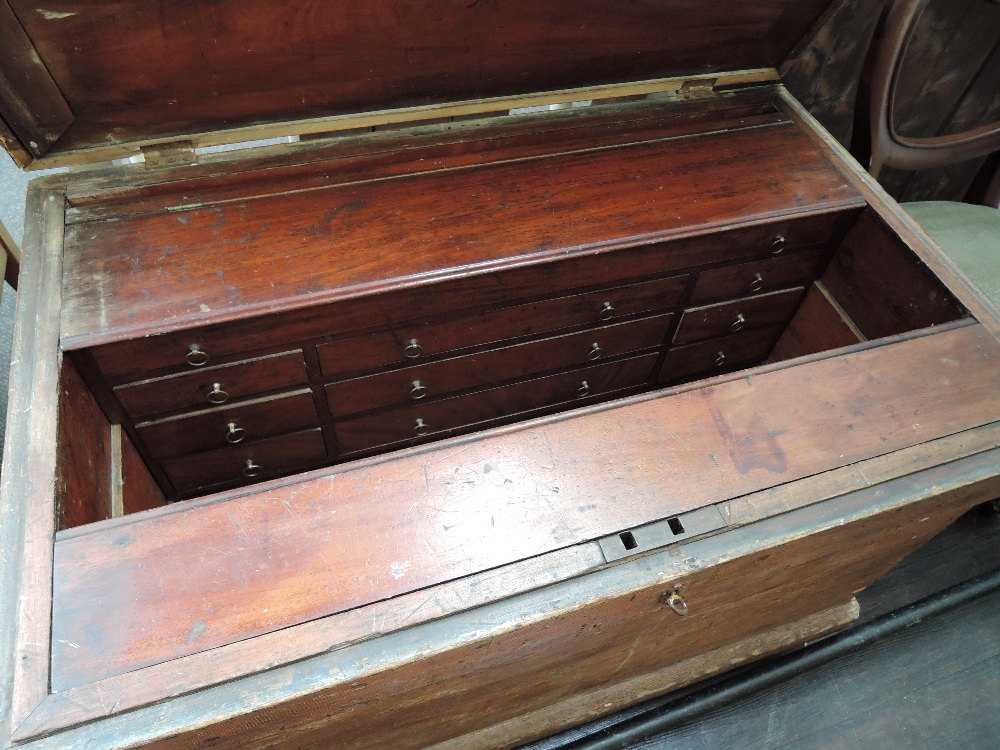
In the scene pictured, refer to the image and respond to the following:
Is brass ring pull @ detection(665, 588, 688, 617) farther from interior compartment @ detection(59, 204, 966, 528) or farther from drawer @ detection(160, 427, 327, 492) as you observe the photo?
drawer @ detection(160, 427, 327, 492)

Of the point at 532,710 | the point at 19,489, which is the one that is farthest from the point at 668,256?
the point at 19,489

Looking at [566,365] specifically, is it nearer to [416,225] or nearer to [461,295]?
[461,295]

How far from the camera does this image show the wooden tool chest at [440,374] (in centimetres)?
97

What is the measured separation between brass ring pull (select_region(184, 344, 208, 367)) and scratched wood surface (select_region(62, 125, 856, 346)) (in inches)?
2.8

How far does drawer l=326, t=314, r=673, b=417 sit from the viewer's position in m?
1.61

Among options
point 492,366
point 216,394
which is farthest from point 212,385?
point 492,366

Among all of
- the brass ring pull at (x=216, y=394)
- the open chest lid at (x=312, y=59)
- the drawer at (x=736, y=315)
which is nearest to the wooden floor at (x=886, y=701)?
the drawer at (x=736, y=315)

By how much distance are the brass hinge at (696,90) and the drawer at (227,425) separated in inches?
44.4

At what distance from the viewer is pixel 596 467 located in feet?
3.68

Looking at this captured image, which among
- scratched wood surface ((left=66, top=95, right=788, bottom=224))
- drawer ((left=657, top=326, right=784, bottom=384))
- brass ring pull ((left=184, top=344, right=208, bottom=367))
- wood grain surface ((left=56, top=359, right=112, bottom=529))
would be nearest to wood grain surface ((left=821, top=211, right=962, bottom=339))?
drawer ((left=657, top=326, right=784, bottom=384))

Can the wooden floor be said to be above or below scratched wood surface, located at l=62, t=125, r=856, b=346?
below

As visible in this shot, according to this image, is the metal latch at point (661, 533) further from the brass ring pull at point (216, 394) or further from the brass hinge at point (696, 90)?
the brass hinge at point (696, 90)

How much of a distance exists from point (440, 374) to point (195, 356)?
1.77 feet

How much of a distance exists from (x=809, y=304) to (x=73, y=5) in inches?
67.2
